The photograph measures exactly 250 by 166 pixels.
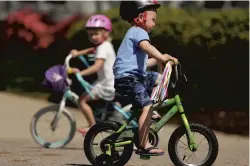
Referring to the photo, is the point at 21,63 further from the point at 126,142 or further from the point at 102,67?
the point at 126,142

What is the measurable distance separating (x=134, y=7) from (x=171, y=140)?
1.26 m

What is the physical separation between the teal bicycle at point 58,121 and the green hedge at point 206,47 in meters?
4.18

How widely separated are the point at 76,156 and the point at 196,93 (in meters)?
6.11

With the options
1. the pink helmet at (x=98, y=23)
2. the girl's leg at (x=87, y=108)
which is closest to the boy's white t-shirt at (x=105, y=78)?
Answer: the girl's leg at (x=87, y=108)

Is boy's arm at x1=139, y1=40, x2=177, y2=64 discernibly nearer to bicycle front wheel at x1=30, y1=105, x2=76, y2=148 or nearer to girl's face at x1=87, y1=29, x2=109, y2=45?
girl's face at x1=87, y1=29, x2=109, y2=45

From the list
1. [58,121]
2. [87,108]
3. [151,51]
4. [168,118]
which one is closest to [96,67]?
[87,108]

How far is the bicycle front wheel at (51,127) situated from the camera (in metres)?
9.84

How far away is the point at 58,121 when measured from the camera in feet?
32.2

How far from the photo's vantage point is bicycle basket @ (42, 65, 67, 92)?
382 inches

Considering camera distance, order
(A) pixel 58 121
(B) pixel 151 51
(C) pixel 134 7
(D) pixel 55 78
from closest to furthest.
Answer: (B) pixel 151 51, (C) pixel 134 7, (D) pixel 55 78, (A) pixel 58 121

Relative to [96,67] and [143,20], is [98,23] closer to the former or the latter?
[96,67]

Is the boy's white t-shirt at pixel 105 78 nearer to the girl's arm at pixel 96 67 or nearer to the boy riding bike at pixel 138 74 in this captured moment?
the girl's arm at pixel 96 67

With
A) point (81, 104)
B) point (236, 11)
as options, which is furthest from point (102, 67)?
point (236, 11)

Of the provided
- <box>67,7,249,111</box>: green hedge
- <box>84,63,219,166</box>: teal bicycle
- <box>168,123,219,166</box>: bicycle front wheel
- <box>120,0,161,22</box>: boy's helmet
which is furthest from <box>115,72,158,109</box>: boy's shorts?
<box>67,7,249,111</box>: green hedge
